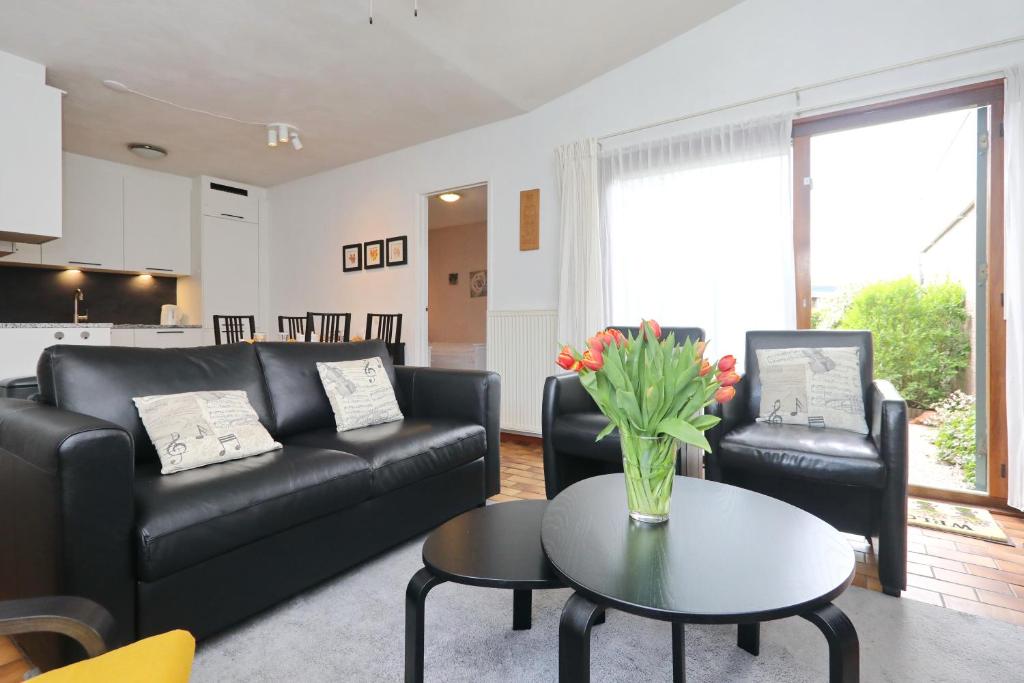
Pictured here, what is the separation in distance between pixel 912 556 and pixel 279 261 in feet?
21.2

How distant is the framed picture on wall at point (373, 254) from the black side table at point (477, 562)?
4.28 metres

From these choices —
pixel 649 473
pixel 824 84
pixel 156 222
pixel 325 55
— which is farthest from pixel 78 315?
pixel 824 84

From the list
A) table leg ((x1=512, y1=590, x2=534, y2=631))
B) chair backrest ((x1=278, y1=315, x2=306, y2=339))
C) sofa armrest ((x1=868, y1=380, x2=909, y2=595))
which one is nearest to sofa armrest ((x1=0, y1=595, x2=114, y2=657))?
table leg ((x1=512, y1=590, x2=534, y2=631))

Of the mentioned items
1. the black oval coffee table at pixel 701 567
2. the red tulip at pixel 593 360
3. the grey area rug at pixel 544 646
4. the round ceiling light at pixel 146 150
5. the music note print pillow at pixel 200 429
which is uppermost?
the round ceiling light at pixel 146 150

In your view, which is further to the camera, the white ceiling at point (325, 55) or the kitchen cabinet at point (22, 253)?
the kitchen cabinet at point (22, 253)

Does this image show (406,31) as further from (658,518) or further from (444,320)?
(444,320)

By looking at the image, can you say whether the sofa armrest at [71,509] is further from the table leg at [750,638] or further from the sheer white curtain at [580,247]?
the sheer white curtain at [580,247]

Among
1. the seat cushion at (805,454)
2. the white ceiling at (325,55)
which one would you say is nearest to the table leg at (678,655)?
the seat cushion at (805,454)

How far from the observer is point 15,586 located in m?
1.36

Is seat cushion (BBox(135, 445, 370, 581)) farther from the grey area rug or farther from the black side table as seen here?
the black side table

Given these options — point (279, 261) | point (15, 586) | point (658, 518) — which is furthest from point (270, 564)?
point (279, 261)

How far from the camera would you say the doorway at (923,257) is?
2.69m

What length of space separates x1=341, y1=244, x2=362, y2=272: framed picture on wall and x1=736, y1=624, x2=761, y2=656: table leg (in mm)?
4945

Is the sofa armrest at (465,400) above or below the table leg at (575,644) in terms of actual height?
above
